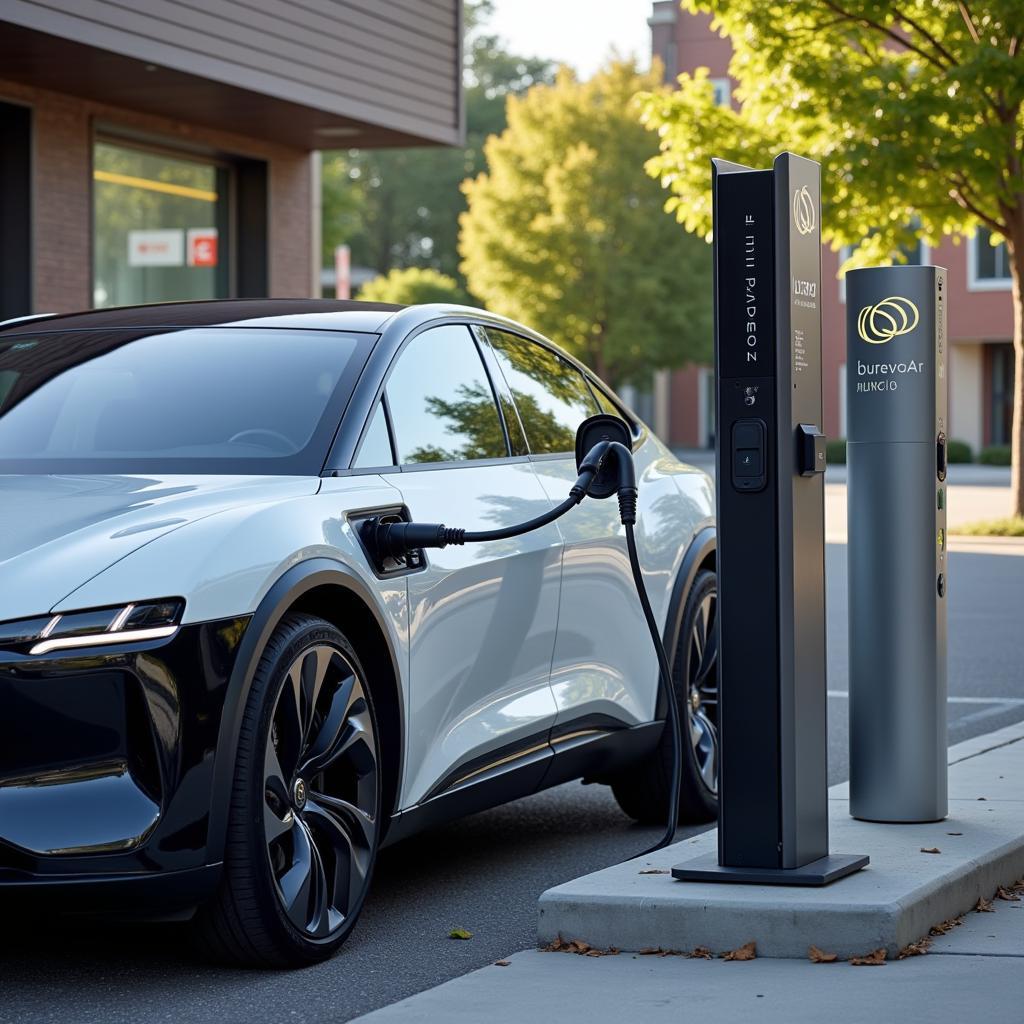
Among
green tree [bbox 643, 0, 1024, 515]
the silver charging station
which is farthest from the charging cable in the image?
green tree [bbox 643, 0, 1024, 515]

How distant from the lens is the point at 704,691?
22.8 ft

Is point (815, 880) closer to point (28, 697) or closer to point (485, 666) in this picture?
point (485, 666)

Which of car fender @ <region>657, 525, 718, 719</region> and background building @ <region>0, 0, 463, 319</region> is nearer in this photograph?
car fender @ <region>657, 525, 718, 719</region>

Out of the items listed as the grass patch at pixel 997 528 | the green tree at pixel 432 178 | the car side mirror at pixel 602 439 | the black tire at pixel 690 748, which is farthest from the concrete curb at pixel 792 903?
the green tree at pixel 432 178

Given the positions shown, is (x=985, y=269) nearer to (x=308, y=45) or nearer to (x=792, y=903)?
(x=308, y=45)

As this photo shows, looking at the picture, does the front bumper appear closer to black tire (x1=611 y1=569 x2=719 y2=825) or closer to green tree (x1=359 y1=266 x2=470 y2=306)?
black tire (x1=611 y1=569 x2=719 y2=825)

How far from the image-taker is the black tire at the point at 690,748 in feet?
22.0

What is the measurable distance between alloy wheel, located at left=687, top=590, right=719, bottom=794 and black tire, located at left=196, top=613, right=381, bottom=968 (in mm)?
2074

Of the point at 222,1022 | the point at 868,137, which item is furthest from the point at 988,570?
the point at 222,1022

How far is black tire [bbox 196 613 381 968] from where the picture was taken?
14.5 ft

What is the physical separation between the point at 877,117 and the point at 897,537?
15202 millimetres

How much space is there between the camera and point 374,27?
59.0 ft

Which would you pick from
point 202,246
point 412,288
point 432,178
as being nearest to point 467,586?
point 202,246

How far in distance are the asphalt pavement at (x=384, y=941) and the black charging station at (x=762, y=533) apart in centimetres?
67
